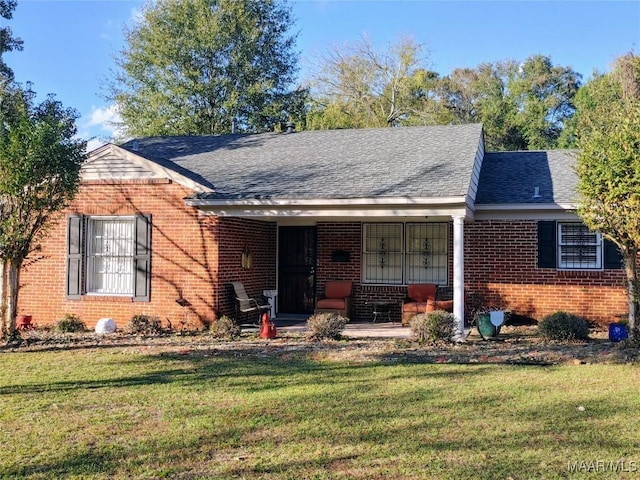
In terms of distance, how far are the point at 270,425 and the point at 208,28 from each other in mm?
27591

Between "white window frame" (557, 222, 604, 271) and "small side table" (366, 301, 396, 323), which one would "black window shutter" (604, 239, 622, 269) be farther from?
"small side table" (366, 301, 396, 323)

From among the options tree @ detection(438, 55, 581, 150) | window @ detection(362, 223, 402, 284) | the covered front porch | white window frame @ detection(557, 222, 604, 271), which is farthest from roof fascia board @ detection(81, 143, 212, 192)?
tree @ detection(438, 55, 581, 150)

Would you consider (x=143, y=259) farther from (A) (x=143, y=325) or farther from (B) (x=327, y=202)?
(B) (x=327, y=202)

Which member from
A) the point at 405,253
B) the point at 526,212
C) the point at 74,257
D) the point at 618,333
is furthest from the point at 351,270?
the point at 74,257

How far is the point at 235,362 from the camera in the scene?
8.72 m

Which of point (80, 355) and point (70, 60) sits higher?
point (70, 60)

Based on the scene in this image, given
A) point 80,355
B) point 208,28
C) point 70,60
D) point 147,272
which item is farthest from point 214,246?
point 208,28

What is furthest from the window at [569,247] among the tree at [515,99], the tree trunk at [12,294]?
the tree at [515,99]

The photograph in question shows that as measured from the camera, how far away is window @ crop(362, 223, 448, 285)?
1348 centimetres

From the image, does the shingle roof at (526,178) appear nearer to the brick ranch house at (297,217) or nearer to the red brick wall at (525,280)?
the brick ranch house at (297,217)

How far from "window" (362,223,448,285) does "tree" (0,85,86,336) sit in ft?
21.3

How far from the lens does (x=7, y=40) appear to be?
80.0 feet

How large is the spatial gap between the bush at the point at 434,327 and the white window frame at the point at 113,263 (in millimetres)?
5846

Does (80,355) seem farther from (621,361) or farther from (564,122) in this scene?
(564,122)
